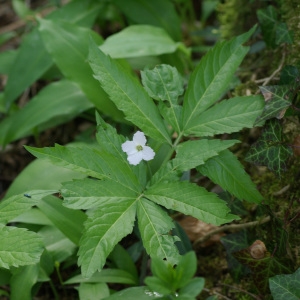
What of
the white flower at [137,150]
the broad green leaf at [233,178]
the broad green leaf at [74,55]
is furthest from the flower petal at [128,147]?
the broad green leaf at [74,55]

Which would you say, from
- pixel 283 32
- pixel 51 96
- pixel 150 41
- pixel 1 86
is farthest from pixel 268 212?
pixel 1 86

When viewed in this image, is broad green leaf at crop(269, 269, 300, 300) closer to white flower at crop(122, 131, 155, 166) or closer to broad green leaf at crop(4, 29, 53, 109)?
white flower at crop(122, 131, 155, 166)

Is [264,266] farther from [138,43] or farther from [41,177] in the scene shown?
[138,43]

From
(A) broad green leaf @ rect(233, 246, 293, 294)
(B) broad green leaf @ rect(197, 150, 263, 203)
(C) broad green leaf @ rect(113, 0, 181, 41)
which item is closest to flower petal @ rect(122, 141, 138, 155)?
(B) broad green leaf @ rect(197, 150, 263, 203)

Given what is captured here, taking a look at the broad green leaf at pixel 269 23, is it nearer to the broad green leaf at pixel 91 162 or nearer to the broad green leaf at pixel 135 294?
the broad green leaf at pixel 91 162

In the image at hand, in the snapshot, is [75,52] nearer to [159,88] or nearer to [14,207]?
[159,88]

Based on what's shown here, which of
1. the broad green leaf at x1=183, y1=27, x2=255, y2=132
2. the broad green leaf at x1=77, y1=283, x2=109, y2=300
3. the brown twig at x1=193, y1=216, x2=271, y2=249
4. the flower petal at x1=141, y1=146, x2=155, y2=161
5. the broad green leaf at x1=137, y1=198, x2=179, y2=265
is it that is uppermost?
the broad green leaf at x1=183, y1=27, x2=255, y2=132
